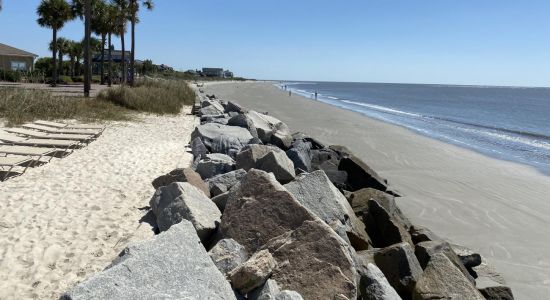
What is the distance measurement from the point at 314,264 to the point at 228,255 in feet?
2.45

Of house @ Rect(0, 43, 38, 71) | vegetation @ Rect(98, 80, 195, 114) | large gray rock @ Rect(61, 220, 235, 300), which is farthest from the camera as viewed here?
house @ Rect(0, 43, 38, 71)

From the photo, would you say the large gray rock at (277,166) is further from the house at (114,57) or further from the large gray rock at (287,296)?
the house at (114,57)

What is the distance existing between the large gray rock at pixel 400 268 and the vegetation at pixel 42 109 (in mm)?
12446

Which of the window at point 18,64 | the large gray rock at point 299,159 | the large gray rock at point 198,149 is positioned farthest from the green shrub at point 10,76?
the large gray rock at point 299,159

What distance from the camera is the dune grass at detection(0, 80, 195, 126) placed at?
15.2 m

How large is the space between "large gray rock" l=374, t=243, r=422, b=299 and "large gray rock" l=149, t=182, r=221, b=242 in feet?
Answer: 5.89

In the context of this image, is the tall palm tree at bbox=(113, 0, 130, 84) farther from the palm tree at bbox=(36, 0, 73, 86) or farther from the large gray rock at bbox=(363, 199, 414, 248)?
the large gray rock at bbox=(363, 199, 414, 248)

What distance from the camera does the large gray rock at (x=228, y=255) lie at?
3982 millimetres

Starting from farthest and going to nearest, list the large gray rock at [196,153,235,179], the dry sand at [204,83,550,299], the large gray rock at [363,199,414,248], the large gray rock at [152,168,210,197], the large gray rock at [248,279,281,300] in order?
the large gray rock at [196,153,235,179] → the dry sand at [204,83,550,299] → the large gray rock at [152,168,210,197] → the large gray rock at [363,199,414,248] → the large gray rock at [248,279,281,300]

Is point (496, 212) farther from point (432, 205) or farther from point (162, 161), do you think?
point (162, 161)

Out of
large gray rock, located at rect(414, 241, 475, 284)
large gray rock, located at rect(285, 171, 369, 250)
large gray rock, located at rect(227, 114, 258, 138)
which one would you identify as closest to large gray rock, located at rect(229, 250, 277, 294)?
large gray rock, located at rect(285, 171, 369, 250)

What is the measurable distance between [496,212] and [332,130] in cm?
1231

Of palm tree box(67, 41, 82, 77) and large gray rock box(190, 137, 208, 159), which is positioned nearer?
large gray rock box(190, 137, 208, 159)

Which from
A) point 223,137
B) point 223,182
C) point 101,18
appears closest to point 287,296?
point 223,182
